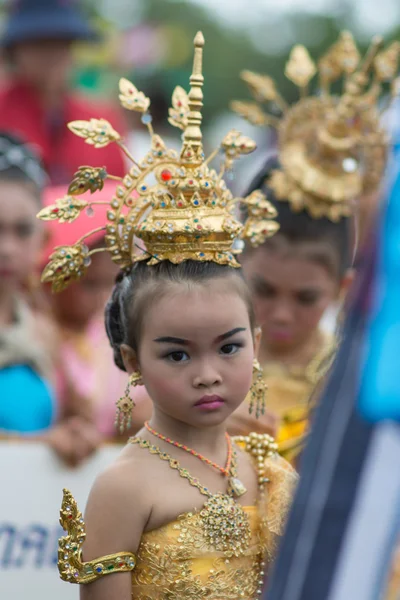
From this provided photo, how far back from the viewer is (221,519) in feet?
9.41

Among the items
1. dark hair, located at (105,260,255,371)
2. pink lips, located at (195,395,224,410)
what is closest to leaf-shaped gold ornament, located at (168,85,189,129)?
dark hair, located at (105,260,255,371)

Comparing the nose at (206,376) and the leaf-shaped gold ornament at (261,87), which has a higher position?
the leaf-shaped gold ornament at (261,87)

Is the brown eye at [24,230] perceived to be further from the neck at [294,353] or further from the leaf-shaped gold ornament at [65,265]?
the leaf-shaped gold ornament at [65,265]

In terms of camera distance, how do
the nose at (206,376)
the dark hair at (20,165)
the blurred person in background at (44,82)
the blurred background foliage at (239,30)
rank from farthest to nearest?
the blurred background foliage at (239,30) → the blurred person in background at (44,82) → the dark hair at (20,165) → the nose at (206,376)

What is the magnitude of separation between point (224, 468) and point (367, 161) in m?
2.10

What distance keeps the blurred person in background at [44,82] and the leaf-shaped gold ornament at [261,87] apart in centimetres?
223

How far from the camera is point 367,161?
15.5 feet

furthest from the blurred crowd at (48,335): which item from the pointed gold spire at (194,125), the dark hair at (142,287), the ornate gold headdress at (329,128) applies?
the pointed gold spire at (194,125)

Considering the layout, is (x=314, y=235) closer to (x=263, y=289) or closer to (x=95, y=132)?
(x=263, y=289)

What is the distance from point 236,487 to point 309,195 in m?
1.95

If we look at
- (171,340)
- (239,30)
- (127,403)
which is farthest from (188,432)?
(239,30)

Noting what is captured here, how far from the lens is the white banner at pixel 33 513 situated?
411cm

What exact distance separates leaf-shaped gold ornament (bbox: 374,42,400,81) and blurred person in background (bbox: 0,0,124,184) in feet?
8.41

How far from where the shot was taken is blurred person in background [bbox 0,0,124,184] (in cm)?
681
